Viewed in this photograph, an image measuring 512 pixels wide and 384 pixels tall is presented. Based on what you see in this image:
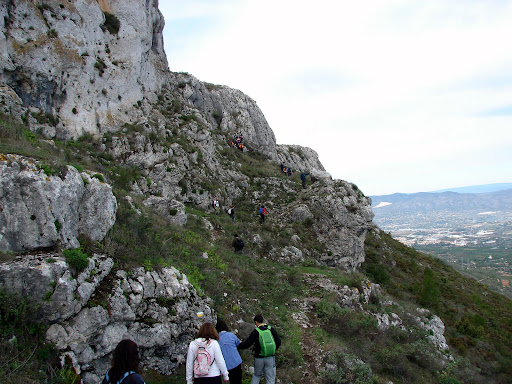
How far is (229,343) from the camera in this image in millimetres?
5879

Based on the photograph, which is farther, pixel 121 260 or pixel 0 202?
pixel 121 260

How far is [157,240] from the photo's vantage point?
35.0 ft

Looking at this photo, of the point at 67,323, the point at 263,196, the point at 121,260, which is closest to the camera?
the point at 67,323

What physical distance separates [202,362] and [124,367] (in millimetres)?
1328

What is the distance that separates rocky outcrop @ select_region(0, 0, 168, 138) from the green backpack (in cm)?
1891

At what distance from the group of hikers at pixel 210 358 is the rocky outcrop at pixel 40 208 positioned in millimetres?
3720

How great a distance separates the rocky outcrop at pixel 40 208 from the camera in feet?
21.8

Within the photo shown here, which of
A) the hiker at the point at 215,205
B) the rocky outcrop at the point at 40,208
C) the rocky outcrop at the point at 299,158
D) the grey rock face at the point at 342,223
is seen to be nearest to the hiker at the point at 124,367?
the rocky outcrop at the point at 40,208

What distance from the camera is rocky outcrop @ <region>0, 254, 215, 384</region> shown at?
6.05 m

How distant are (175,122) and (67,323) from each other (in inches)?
1021

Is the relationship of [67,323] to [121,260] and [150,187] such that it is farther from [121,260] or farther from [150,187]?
[150,187]

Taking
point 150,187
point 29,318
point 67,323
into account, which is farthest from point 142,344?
point 150,187

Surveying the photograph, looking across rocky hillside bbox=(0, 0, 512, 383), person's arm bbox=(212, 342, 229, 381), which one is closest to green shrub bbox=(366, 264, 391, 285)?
rocky hillside bbox=(0, 0, 512, 383)

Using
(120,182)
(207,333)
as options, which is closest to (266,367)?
(207,333)
